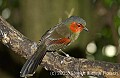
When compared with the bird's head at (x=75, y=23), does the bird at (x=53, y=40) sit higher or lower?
lower

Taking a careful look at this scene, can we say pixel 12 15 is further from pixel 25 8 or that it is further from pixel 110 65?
pixel 110 65

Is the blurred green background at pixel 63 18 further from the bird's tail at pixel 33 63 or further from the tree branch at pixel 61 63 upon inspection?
the bird's tail at pixel 33 63

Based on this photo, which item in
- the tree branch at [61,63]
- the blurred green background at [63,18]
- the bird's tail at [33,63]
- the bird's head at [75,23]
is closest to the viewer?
the bird's tail at [33,63]

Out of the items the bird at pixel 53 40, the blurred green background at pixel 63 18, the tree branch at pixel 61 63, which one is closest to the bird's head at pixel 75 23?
the bird at pixel 53 40

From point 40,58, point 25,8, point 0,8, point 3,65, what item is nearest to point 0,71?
point 3,65

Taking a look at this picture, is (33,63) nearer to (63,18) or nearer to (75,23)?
(75,23)

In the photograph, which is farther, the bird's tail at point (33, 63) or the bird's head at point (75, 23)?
the bird's head at point (75, 23)

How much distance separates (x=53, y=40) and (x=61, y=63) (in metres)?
0.25

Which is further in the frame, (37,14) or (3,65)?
(3,65)

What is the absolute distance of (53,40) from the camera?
267 cm

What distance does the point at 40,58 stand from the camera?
2.61 meters

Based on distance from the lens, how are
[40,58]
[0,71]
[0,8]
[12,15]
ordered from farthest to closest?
[0,8] < [12,15] < [0,71] < [40,58]

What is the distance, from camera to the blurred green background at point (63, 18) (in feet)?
12.5

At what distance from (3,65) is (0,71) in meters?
0.16
